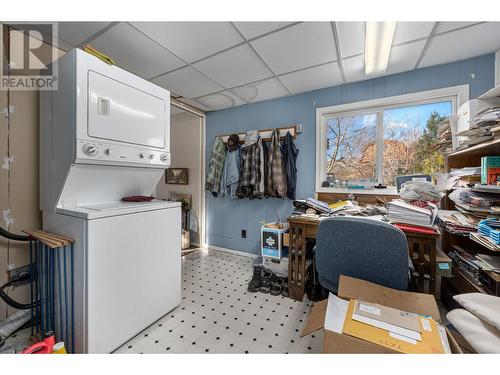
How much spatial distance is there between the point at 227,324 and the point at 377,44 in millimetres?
2437

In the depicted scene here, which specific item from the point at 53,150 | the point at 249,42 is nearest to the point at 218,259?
the point at 53,150

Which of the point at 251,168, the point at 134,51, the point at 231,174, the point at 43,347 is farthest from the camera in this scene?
the point at 231,174

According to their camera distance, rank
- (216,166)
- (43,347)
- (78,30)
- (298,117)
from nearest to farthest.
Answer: (43,347), (78,30), (298,117), (216,166)

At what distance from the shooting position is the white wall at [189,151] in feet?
10.9

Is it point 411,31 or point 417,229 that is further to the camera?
point 411,31

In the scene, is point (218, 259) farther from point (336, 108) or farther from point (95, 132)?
point (336, 108)

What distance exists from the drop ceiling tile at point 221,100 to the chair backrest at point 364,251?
215cm

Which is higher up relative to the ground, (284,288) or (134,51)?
(134,51)

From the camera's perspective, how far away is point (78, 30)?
4.85 feet

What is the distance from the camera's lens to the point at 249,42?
5.33ft

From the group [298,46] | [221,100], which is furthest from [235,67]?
[221,100]

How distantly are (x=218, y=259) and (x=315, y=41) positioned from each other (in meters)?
2.69

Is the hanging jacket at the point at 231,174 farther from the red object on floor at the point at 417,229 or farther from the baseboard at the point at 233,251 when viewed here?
the red object on floor at the point at 417,229

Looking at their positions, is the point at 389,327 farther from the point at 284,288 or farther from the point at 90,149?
the point at 90,149
